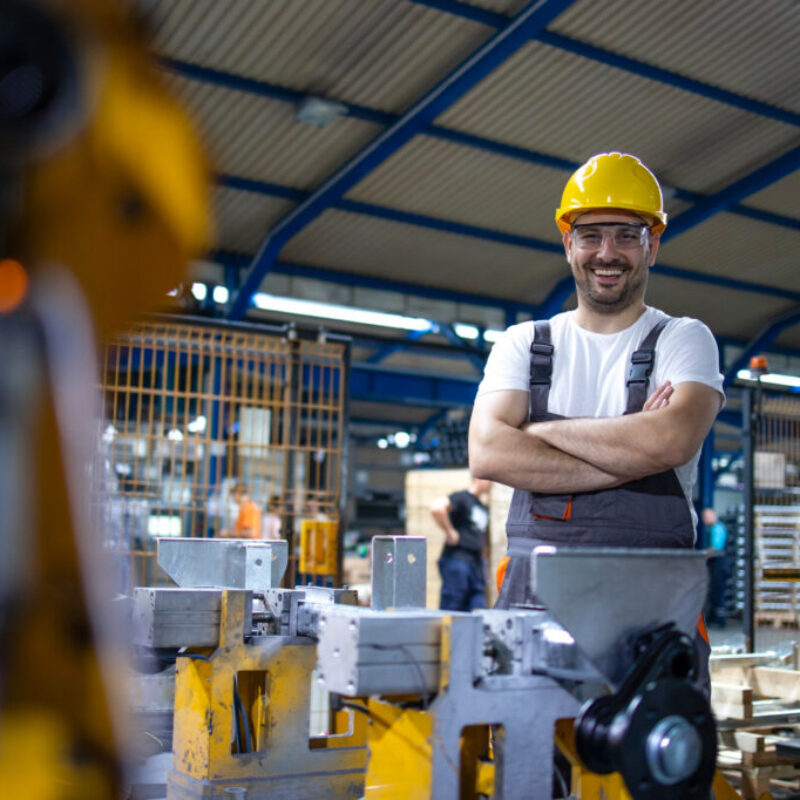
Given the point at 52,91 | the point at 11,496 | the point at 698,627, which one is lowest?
the point at 698,627

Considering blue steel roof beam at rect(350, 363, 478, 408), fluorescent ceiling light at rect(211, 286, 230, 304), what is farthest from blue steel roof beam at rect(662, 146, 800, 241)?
blue steel roof beam at rect(350, 363, 478, 408)

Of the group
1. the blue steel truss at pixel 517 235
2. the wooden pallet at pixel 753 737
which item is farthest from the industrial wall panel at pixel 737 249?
the wooden pallet at pixel 753 737

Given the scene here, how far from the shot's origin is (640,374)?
2.41m

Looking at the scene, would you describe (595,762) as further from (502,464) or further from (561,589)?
(502,464)

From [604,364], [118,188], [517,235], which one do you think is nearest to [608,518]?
[604,364]

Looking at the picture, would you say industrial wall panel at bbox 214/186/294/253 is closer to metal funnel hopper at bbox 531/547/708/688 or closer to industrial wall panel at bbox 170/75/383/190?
industrial wall panel at bbox 170/75/383/190

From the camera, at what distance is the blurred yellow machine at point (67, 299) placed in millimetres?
748

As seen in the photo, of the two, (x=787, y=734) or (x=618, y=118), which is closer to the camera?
(x=787, y=734)

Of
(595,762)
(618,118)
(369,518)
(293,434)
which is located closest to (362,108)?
(618,118)

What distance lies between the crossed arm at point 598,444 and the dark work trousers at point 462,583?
5872mm

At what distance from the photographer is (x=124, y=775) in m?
0.82

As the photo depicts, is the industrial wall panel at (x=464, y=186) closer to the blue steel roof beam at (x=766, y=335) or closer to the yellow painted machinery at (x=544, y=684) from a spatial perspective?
the blue steel roof beam at (x=766, y=335)

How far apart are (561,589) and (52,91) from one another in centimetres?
122

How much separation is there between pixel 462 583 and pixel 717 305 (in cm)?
1005
